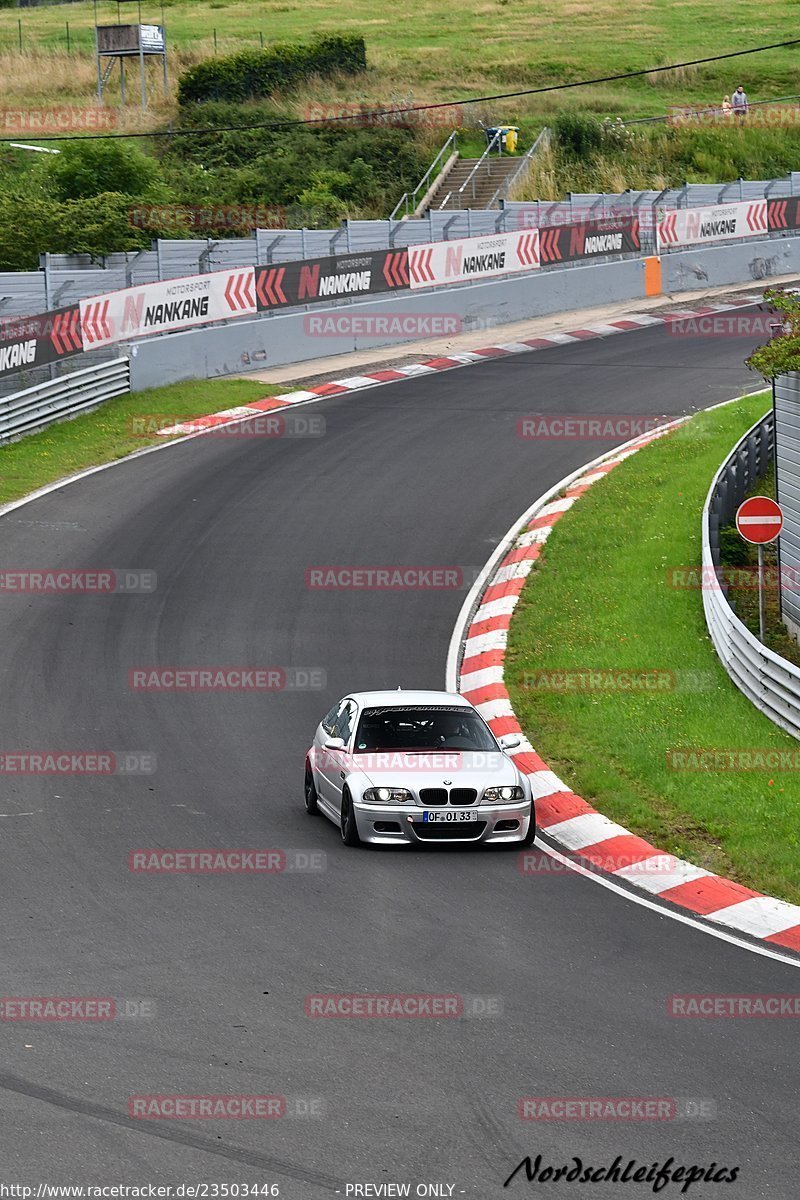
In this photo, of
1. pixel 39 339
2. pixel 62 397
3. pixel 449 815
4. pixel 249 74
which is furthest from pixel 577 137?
pixel 449 815

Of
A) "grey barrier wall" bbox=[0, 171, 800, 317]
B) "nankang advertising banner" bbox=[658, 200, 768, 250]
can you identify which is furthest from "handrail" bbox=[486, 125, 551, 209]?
"nankang advertising banner" bbox=[658, 200, 768, 250]

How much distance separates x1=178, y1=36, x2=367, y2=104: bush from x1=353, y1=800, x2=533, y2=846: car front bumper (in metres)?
52.0

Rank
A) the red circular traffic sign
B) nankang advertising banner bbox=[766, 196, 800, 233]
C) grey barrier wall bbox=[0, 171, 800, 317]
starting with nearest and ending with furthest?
the red circular traffic sign
grey barrier wall bbox=[0, 171, 800, 317]
nankang advertising banner bbox=[766, 196, 800, 233]

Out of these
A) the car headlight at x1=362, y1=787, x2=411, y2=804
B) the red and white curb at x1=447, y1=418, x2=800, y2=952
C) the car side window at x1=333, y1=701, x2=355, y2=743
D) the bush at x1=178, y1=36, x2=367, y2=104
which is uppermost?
the bush at x1=178, y1=36, x2=367, y2=104

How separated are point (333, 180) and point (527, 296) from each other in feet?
47.7

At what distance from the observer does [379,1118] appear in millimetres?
8109

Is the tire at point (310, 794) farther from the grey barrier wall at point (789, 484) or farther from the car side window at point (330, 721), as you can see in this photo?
the grey barrier wall at point (789, 484)

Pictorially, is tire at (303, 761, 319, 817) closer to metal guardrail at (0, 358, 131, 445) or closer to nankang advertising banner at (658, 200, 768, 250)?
metal guardrail at (0, 358, 131, 445)

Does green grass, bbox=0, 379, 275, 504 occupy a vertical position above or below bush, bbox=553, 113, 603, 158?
below

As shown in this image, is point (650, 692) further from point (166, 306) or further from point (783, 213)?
point (783, 213)

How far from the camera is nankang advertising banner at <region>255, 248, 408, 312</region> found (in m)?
34.8

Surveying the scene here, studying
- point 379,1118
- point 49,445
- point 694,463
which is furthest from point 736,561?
point 379,1118

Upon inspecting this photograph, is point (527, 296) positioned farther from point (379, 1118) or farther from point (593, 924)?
point (379, 1118)

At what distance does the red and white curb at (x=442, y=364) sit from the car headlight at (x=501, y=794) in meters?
17.6
